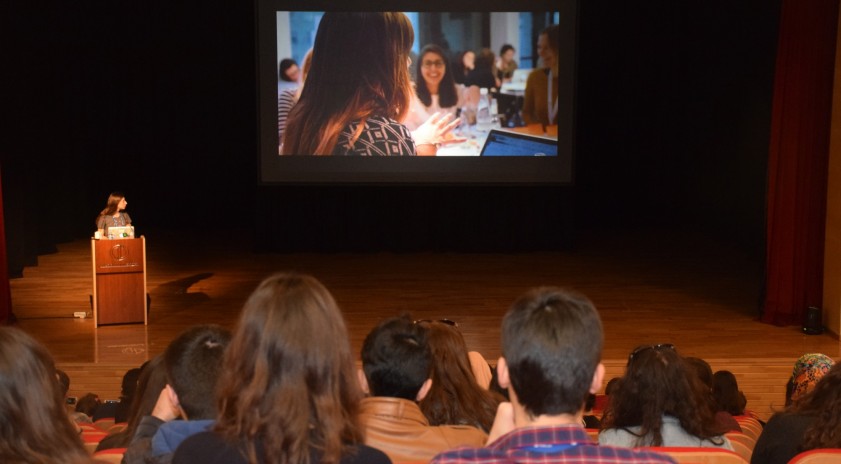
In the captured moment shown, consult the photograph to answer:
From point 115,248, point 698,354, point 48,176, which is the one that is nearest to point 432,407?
point 698,354

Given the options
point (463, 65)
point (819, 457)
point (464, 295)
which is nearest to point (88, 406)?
point (819, 457)

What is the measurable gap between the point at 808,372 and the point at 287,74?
7.69 metres

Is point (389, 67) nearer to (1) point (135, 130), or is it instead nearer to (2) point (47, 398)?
(1) point (135, 130)

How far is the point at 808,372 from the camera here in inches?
149

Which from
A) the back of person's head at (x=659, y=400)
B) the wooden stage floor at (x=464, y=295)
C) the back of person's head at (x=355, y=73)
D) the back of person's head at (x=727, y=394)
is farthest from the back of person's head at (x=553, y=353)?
the back of person's head at (x=355, y=73)

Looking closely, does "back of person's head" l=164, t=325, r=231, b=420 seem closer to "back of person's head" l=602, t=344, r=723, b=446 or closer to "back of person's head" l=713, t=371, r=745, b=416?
"back of person's head" l=602, t=344, r=723, b=446

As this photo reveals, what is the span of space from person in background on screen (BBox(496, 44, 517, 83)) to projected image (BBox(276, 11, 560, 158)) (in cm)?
1

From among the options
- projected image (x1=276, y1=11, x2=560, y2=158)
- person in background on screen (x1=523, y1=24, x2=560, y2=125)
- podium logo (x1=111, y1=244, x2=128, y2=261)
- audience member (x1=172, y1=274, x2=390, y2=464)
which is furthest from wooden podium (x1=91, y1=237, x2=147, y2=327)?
audience member (x1=172, y1=274, x2=390, y2=464)

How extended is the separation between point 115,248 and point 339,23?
13.6ft

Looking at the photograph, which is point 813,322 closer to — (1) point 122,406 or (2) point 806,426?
(2) point 806,426

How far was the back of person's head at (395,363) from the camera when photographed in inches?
96.1

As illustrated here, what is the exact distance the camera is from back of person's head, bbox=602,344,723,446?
9.82ft

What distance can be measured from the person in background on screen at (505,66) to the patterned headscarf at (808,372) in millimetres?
7142

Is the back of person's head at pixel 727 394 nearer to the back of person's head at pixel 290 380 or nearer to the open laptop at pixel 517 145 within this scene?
the back of person's head at pixel 290 380
